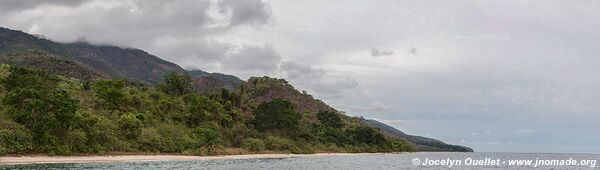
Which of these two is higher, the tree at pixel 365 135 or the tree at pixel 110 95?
the tree at pixel 365 135

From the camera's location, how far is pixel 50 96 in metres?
71.9

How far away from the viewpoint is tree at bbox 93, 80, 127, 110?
336 ft

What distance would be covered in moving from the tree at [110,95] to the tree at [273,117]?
122 ft

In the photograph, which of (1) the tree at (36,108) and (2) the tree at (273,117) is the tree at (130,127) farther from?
(2) the tree at (273,117)

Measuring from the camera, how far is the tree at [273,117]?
135 m

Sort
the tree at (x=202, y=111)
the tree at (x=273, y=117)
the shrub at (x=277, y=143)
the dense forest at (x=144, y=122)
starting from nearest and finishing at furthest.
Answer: the dense forest at (x=144, y=122)
the tree at (x=202, y=111)
the shrub at (x=277, y=143)
the tree at (x=273, y=117)

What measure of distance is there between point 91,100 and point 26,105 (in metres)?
29.6

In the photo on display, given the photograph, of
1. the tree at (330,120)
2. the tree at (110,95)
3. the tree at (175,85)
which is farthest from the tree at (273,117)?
the tree at (330,120)

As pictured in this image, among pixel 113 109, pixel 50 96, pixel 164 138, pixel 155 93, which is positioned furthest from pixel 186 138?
pixel 50 96

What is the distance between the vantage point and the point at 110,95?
104m

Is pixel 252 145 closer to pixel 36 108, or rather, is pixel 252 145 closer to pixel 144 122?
pixel 144 122

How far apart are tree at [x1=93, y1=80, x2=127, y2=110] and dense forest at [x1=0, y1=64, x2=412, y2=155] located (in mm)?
171

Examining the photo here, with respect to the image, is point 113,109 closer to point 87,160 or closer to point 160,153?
point 160,153

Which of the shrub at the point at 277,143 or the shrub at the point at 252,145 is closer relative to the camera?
the shrub at the point at 252,145
